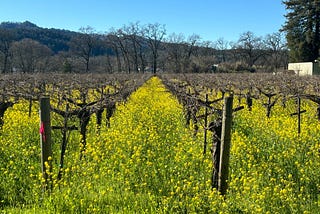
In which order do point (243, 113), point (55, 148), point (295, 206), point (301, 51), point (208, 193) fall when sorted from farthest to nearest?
point (301, 51) → point (243, 113) → point (55, 148) → point (208, 193) → point (295, 206)

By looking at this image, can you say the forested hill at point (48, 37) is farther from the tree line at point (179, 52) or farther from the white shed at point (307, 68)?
the white shed at point (307, 68)

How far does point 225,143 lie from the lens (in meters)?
5.31

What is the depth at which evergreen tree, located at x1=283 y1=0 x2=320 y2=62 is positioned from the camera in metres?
54.1

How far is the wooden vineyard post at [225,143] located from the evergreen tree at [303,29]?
53567 mm

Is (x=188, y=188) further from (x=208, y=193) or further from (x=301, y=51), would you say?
(x=301, y=51)

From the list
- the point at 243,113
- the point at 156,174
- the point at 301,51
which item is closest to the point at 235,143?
the point at 156,174

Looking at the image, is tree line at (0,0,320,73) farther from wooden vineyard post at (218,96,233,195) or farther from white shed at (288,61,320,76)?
wooden vineyard post at (218,96,233,195)

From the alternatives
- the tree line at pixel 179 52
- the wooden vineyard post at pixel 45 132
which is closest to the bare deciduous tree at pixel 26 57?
the tree line at pixel 179 52

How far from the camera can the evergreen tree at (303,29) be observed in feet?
177

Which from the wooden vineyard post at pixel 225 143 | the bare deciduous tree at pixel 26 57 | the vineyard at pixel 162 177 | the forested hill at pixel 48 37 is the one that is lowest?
the vineyard at pixel 162 177

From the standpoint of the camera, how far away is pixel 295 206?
4.78 m

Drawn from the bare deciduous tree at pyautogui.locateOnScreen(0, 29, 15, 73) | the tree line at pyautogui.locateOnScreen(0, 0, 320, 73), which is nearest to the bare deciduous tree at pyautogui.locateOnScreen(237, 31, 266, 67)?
the tree line at pyautogui.locateOnScreen(0, 0, 320, 73)

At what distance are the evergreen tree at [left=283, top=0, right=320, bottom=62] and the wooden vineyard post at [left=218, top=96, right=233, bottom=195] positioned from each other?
53567 mm

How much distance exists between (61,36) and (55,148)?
146m
